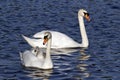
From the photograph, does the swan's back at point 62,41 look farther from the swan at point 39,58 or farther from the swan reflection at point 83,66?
the swan at point 39,58

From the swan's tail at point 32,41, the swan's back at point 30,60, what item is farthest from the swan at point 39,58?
the swan's tail at point 32,41

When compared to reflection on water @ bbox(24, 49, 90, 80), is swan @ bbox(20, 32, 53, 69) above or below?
above

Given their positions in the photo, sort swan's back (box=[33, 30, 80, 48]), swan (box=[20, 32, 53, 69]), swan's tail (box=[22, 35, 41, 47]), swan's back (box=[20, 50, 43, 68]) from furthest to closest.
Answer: swan's back (box=[33, 30, 80, 48]), swan's tail (box=[22, 35, 41, 47]), swan's back (box=[20, 50, 43, 68]), swan (box=[20, 32, 53, 69])

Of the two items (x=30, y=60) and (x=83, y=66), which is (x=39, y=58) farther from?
(x=83, y=66)

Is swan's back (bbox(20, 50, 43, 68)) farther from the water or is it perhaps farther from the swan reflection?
the swan reflection

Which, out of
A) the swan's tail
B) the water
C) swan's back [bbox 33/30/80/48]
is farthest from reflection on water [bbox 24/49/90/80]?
swan's back [bbox 33/30/80/48]

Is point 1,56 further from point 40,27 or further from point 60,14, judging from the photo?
point 60,14

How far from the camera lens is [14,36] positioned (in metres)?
25.7

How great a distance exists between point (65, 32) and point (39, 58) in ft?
18.6

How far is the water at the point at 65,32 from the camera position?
2035cm

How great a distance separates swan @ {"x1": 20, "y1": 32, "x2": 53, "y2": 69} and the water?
0.74ft

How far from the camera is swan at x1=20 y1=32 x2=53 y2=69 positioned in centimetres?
2095

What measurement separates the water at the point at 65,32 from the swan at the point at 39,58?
23cm

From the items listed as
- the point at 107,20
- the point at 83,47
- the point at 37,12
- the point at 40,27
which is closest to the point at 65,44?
the point at 83,47
